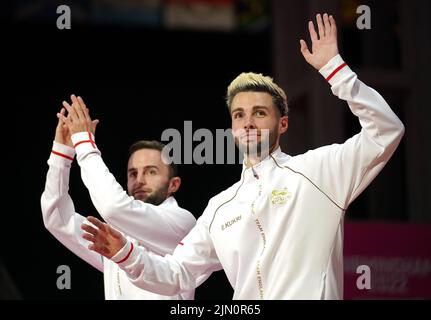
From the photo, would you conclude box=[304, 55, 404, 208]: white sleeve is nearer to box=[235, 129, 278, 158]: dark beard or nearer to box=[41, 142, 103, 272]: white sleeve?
box=[235, 129, 278, 158]: dark beard

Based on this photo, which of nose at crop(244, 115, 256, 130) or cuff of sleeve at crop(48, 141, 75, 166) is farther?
cuff of sleeve at crop(48, 141, 75, 166)

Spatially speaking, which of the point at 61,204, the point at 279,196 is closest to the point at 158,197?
the point at 61,204

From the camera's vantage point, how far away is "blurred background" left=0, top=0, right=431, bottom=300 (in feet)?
26.3

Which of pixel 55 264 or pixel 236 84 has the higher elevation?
pixel 236 84

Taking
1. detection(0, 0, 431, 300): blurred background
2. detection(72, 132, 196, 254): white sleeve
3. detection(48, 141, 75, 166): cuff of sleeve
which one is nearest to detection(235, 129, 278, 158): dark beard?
detection(72, 132, 196, 254): white sleeve

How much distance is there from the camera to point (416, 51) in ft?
29.6

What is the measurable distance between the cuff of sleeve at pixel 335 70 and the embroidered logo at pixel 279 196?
505 mm

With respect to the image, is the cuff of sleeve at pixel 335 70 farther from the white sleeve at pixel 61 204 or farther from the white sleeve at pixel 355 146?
the white sleeve at pixel 61 204

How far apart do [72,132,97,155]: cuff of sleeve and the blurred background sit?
329 centimetres

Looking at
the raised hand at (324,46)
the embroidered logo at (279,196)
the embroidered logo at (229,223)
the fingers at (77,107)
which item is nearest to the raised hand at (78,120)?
the fingers at (77,107)

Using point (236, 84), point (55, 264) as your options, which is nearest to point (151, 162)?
point (236, 84)

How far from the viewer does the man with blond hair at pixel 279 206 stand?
3289mm
